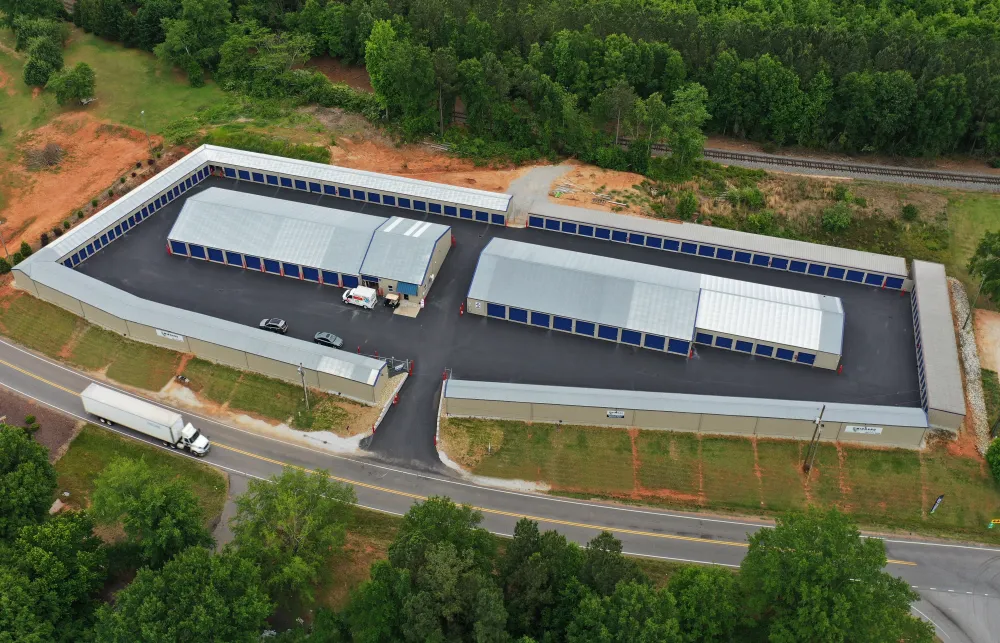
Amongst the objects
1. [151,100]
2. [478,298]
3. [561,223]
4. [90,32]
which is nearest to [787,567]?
[478,298]

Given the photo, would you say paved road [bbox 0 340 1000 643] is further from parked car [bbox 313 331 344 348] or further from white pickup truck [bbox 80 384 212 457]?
parked car [bbox 313 331 344 348]

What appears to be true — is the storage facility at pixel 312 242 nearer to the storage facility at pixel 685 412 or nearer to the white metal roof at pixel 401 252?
the white metal roof at pixel 401 252

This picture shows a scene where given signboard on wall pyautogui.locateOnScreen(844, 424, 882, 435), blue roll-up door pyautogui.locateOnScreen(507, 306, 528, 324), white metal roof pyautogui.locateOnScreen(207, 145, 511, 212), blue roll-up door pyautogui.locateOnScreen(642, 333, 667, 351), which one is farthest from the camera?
white metal roof pyautogui.locateOnScreen(207, 145, 511, 212)

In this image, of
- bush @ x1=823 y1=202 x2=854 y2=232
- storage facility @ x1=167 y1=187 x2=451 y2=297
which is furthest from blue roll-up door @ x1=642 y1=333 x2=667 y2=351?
bush @ x1=823 y1=202 x2=854 y2=232

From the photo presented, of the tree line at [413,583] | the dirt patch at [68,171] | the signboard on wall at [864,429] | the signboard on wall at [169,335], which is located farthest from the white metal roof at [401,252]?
the signboard on wall at [864,429]

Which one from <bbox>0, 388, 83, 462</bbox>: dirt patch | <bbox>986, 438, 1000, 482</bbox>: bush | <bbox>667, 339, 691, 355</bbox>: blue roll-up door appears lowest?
<bbox>0, 388, 83, 462</bbox>: dirt patch

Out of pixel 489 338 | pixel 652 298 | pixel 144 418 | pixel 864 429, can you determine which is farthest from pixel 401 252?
pixel 864 429

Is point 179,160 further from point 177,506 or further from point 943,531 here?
point 943,531
